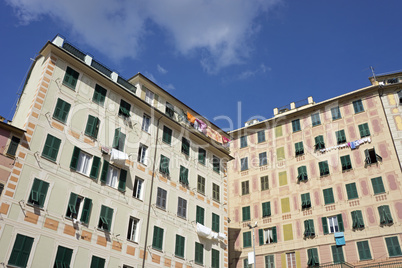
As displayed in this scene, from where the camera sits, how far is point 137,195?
3188 cm

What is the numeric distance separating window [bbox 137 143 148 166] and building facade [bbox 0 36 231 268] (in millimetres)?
91

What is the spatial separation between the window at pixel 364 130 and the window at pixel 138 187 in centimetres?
2625

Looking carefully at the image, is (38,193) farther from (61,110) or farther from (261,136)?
(261,136)

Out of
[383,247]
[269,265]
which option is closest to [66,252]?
[269,265]

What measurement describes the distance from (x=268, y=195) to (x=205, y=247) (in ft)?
49.5

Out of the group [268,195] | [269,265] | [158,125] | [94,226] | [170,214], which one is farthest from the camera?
[268,195]

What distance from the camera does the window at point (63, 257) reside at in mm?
24547

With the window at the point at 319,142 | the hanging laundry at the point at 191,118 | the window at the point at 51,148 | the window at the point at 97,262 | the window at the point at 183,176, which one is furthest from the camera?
the window at the point at 319,142

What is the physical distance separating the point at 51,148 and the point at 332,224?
97.9ft

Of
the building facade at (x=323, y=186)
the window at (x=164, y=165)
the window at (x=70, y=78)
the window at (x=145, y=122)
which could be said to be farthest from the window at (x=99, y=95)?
the building facade at (x=323, y=186)

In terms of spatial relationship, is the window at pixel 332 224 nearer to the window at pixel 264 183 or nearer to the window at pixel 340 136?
the window at pixel 264 183

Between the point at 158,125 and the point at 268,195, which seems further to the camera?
the point at 268,195

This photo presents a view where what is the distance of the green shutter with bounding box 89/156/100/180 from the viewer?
94.8 ft

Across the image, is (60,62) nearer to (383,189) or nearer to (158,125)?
(158,125)
